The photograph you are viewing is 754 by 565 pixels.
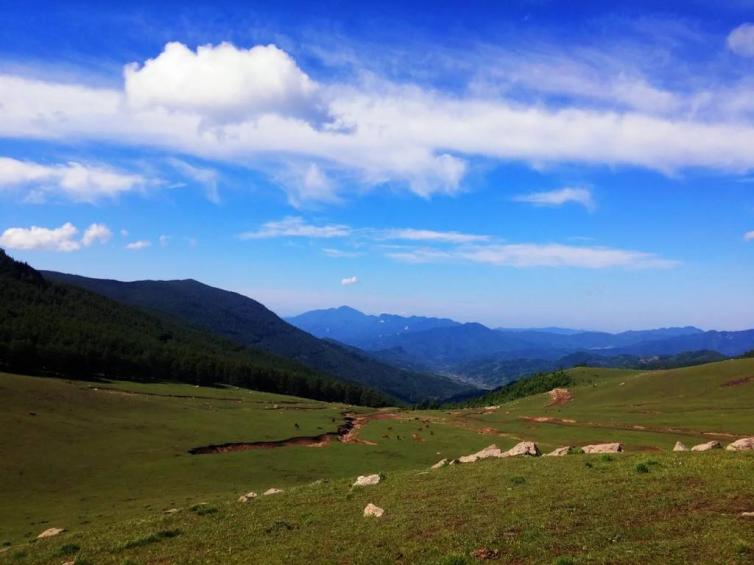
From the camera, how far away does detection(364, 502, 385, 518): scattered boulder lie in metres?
18.8

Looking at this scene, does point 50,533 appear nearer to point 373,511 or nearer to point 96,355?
point 373,511

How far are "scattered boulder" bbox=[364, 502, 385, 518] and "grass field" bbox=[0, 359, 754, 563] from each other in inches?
16.2

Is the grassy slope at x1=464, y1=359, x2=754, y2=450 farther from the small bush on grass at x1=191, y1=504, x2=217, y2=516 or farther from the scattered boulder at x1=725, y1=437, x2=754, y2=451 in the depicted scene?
the small bush on grass at x1=191, y1=504, x2=217, y2=516

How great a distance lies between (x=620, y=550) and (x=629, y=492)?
19.9 feet

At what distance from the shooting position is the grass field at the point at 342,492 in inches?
567

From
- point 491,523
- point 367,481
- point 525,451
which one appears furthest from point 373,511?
point 525,451

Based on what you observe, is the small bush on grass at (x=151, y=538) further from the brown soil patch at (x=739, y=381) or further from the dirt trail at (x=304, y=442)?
the brown soil patch at (x=739, y=381)

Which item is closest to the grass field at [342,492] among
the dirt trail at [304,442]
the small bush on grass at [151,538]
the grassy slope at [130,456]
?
the small bush on grass at [151,538]

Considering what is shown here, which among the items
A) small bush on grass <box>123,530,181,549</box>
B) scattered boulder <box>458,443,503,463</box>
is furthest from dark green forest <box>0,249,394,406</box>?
small bush on grass <box>123,530,181,549</box>

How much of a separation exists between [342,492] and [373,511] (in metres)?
5.60

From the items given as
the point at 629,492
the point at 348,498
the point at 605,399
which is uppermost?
the point at 629,492

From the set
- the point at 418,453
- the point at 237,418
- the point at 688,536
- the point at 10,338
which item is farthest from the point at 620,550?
the point at 10,338

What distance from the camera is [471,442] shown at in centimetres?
5800

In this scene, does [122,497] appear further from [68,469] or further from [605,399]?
[605,399]
